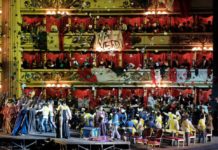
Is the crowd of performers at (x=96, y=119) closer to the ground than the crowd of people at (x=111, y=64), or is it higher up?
closer to the ground

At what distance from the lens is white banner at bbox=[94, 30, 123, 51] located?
110 feet

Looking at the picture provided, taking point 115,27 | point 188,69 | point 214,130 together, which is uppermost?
point 115,27

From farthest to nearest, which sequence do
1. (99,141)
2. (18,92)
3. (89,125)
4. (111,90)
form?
(111,90)
(18,92)
(89,125)
(99,141)

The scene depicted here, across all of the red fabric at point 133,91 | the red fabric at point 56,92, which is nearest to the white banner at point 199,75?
the red fabric at point 133,91

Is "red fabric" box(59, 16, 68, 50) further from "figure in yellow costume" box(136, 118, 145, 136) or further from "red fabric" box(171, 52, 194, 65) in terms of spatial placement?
"figure in yellow costume" box(136, 118, 145, 136)

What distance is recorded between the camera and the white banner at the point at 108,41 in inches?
1323

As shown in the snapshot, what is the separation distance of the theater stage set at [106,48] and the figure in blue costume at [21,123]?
386 inches

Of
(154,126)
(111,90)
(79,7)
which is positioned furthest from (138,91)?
(154,126)

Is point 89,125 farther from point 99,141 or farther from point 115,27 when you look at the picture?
point 115,27

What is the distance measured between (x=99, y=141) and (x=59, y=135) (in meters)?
2.09

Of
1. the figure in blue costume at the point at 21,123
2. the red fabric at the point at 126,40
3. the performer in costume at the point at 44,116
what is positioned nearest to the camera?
the figure in blue costume at the point at 21,123

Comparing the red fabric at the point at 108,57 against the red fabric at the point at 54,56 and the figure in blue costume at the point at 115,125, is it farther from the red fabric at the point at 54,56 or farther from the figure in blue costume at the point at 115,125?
the figure in blue costume at the point at 115,125

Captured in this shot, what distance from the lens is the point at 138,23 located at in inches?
1400

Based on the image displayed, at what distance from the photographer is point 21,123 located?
2277cm
